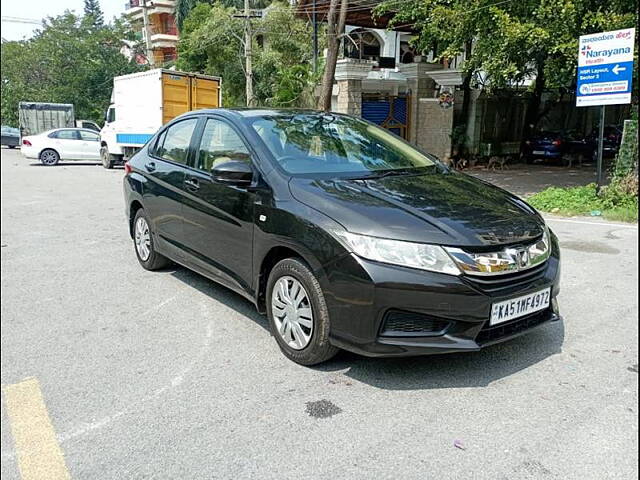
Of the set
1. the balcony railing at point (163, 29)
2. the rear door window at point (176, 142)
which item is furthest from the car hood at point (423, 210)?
the balcony railing at point (163, 29)

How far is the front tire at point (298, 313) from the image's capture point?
3.31m

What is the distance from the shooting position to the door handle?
14.6 ft

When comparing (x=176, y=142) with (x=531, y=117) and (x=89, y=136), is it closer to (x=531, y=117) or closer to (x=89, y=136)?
(x=89, y=136)

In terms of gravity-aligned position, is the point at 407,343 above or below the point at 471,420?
above

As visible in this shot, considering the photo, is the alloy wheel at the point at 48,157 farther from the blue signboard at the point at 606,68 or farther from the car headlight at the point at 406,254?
the car headlight at the point at 406,254

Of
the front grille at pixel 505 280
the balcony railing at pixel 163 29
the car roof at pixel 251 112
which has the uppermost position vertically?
the balcony railing at pixel 163 29

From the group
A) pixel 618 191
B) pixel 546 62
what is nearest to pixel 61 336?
pixel 618 191

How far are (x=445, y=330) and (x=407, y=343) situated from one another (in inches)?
8.5

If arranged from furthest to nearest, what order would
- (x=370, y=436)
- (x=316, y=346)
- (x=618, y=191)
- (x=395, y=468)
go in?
(x=618, y=191) → (x=316, y=346) → (x=370, y=436) → (x=395, y=468)

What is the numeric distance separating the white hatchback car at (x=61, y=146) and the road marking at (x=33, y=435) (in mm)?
18030

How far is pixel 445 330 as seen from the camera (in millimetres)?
3092

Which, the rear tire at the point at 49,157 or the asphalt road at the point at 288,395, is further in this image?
the rear tire at the point at 49,157

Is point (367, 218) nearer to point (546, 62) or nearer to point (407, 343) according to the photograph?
point (407, 343)

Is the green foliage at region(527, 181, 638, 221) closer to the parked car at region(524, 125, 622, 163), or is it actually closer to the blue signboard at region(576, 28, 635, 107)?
the blue signboard at region(576, 28, 635, 107)
